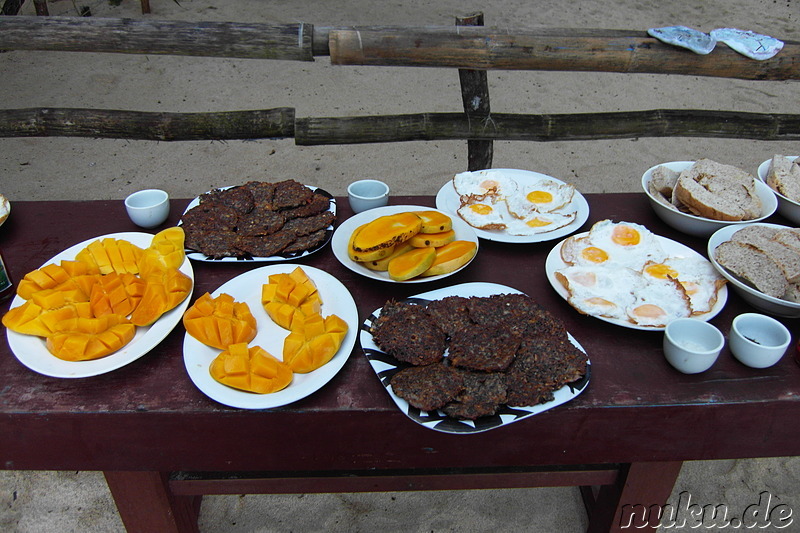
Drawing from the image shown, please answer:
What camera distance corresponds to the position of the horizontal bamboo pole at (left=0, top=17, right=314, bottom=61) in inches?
100

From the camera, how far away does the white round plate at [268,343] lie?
1.34m

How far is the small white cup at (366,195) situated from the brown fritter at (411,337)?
608 mm

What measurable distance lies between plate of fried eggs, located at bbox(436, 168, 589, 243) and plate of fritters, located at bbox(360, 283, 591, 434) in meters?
0.37

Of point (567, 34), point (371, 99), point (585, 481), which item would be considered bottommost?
point (585, 481)

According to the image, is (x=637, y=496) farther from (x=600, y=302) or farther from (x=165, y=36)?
(x=165, y=36)

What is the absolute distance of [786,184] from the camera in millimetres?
2025

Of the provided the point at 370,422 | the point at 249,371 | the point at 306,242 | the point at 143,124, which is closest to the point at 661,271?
the point at 370,422

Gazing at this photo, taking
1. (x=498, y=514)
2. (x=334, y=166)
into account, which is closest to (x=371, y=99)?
(x=334, y=166)

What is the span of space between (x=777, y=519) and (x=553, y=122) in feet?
6.67

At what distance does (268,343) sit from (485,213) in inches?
36.2

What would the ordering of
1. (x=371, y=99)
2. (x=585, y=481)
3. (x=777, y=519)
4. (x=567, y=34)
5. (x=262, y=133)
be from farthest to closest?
(x=371, y=99) → (x=262, y=133) → (x=567, y=34) → (x=777, y=519) → (x=585, y=481)

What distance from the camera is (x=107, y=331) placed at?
146 centimetres

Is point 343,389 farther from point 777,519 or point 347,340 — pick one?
point 777,519

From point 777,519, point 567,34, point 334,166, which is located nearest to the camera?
point 777,519
